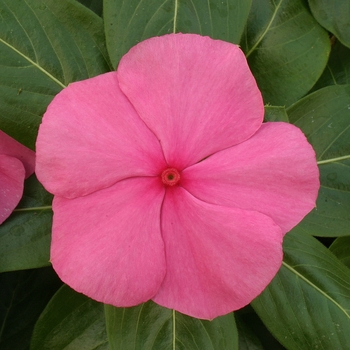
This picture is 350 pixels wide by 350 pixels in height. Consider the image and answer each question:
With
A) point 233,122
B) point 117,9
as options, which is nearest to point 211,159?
point 233,122

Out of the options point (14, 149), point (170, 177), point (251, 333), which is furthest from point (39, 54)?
point (251, 333)

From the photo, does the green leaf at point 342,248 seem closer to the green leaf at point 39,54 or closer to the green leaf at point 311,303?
the green leaf at point 311,303

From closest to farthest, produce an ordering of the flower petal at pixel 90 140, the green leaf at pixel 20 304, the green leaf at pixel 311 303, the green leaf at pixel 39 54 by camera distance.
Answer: the flower petal at pixel 90 140 < the green leaf at pixel 39 54 < the green leaf at pixel 311 303 < the green leaf at pixel 20 304

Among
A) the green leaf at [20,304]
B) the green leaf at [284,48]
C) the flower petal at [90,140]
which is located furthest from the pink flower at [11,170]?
the green leaf at [284,48]

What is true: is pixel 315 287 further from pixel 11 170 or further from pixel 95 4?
pixel 95 4

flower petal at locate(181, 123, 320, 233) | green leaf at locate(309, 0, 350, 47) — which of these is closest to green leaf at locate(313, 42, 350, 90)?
green leaf at locate(309, 0, 350, 47)

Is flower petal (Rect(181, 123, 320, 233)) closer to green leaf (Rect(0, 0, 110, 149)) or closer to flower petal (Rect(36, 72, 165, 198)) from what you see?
flower petal (Rect(36, 72, 165, 198))

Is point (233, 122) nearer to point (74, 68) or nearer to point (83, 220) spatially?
point (83, 220)
